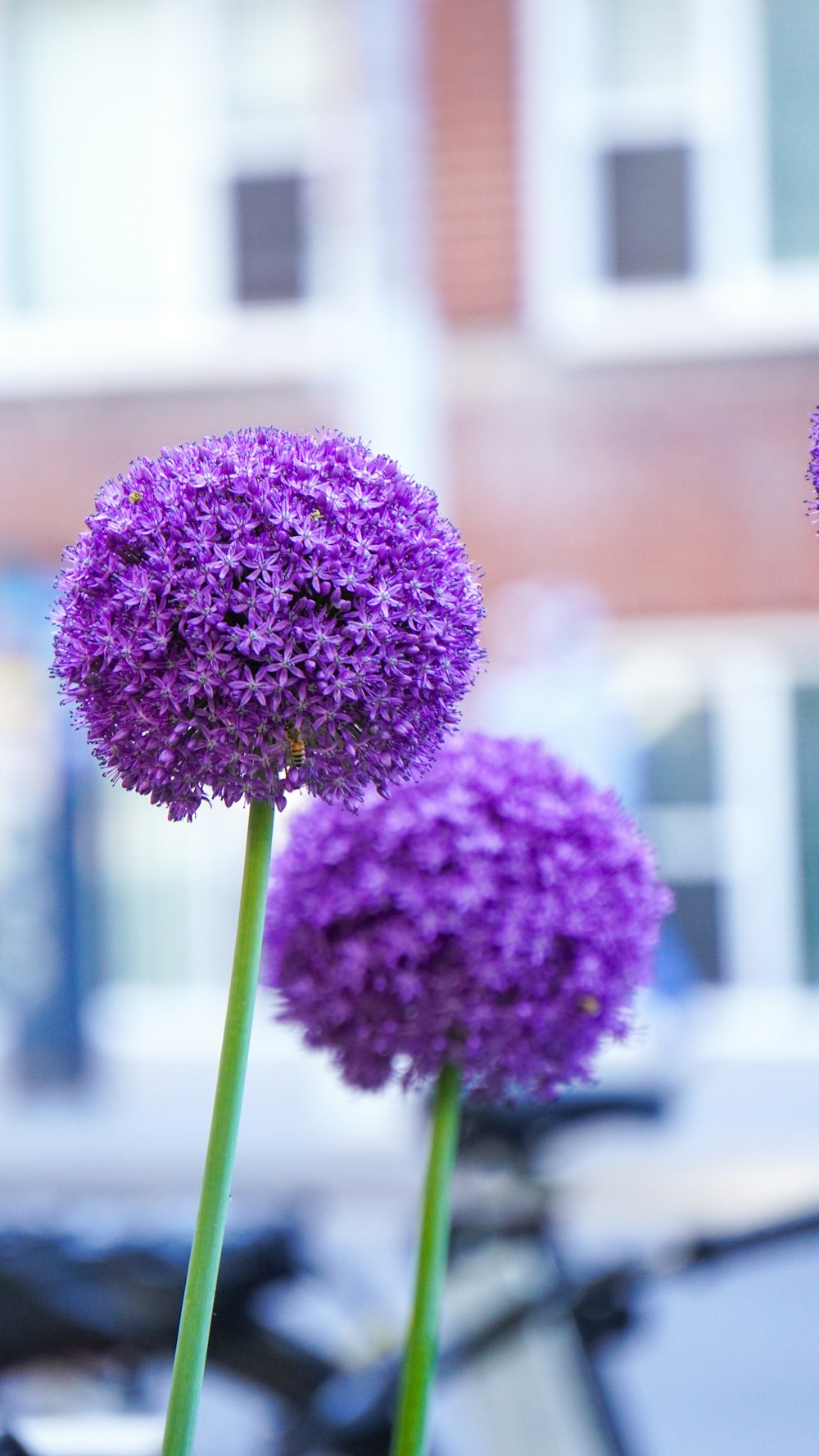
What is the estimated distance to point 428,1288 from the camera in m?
0.91

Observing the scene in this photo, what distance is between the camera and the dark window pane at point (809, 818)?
694 cm

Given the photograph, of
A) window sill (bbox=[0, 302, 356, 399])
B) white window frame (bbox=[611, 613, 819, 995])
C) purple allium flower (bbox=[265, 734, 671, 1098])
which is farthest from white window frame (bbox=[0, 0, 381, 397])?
purple allium flower (bbox=[265, 734, 671, 1098])

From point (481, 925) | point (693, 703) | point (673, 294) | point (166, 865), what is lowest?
point (481, 925)

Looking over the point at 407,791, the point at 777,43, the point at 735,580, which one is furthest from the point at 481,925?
the point at 777,43

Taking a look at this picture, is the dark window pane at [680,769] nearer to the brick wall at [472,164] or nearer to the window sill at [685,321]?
the window sill at [685,321]

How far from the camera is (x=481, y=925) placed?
37.3 inches

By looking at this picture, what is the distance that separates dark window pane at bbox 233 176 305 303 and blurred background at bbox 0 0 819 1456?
0.02 metres

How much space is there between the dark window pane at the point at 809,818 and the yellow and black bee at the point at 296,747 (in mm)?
6384

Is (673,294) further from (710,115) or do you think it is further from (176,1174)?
(176,1174)

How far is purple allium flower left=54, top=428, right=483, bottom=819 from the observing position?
75cm

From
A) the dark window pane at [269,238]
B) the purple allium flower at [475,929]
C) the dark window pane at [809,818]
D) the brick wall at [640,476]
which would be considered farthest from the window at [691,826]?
the purple allium flower at [475,929]

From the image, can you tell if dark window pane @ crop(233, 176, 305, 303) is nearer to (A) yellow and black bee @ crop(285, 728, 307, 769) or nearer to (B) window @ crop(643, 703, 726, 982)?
(B) window @ crop(643, 703, 726, 982)

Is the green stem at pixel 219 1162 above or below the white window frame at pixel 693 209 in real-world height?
below

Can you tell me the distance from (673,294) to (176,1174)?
157 inches
